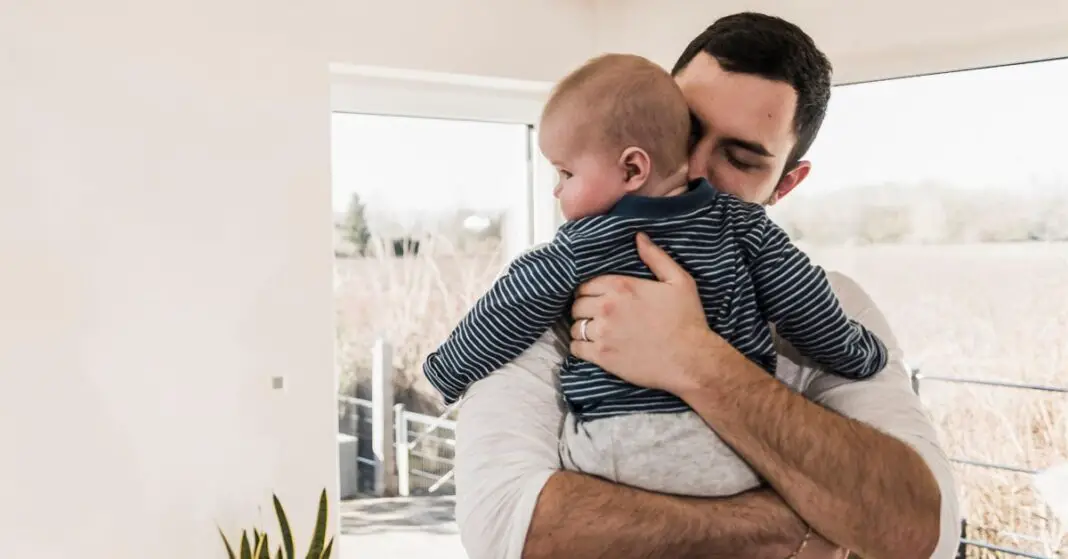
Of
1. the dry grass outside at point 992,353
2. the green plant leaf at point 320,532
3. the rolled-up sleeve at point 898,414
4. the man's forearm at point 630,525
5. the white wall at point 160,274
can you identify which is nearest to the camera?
the man's forearm at point 630,525

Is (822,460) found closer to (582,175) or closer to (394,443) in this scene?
(582,175)

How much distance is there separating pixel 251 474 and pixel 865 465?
5.85ft

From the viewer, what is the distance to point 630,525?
1074mm

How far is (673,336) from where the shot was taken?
3.62ft

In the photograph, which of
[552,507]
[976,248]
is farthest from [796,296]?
[976,248]

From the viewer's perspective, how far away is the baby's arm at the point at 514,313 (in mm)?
1122

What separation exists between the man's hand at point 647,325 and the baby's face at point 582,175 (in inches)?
2.9

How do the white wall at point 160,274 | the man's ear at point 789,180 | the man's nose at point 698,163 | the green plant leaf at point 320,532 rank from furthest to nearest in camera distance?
the green plant leaf at point 320,532, the white wall at point 160,274, the man's ear at point 789,180, the man's nose at point 698,163

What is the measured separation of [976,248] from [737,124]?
133 cm

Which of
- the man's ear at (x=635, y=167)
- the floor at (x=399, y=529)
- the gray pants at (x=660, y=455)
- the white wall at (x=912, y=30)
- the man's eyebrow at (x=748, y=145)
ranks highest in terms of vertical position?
the white wall at (x=912, y=30)

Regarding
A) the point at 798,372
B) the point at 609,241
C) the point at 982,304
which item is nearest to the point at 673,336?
the point at 609,241

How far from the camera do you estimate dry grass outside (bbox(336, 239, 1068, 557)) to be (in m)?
2.27

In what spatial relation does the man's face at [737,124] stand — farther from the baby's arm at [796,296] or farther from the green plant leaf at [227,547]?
the green plant leaf at [227,547]

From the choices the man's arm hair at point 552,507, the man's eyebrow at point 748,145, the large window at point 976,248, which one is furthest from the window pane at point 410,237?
the man's arm hair at point 552,507
